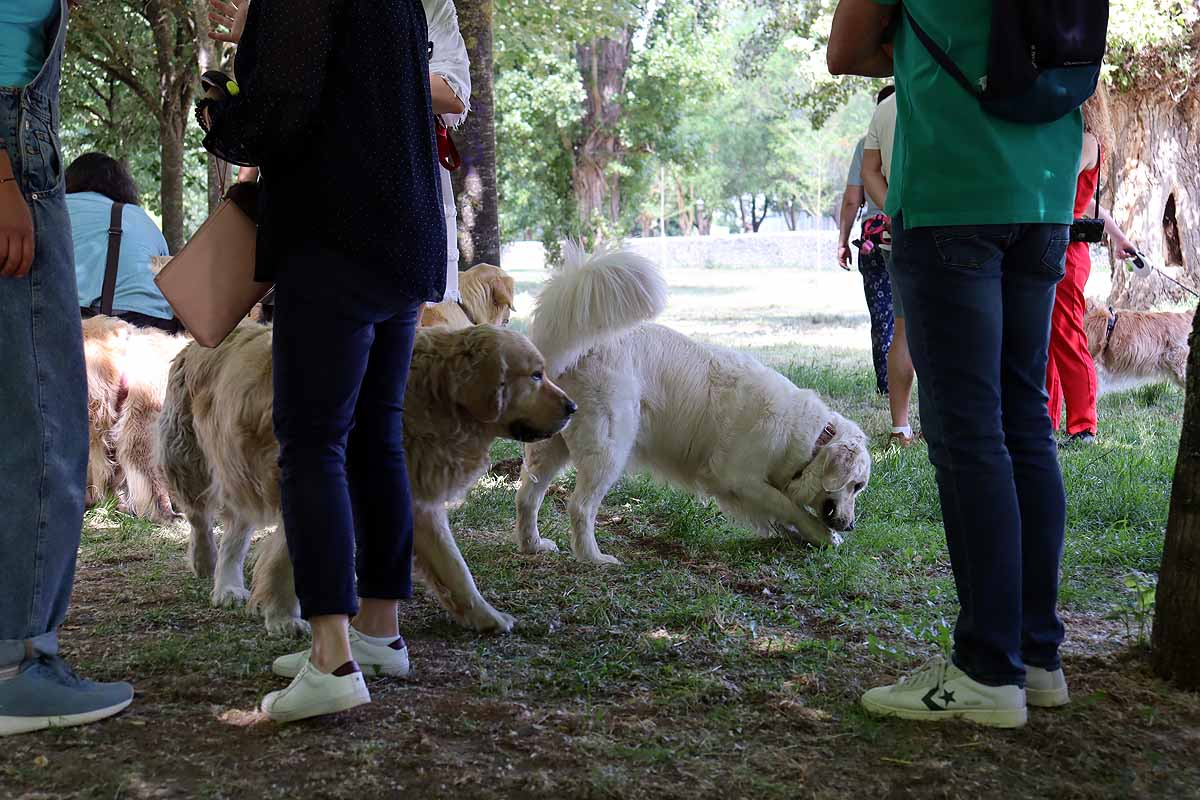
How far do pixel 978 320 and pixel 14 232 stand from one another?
220 cm

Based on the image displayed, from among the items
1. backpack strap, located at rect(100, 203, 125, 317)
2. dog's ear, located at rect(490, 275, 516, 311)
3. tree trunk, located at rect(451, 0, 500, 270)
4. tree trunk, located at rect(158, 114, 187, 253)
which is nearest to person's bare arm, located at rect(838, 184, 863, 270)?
tree trunk, located at rect(451, 0, 500, 270)

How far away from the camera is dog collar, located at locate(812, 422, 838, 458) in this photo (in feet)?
16.3

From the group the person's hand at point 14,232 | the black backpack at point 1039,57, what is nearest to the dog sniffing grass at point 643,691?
the person's hand at point 14,232

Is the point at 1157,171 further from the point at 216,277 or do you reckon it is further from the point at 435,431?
the point at 216,277

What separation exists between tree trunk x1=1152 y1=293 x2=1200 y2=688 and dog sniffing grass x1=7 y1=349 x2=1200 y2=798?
0.08m

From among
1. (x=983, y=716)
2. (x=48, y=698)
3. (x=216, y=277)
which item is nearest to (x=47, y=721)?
(x=48, y=698)

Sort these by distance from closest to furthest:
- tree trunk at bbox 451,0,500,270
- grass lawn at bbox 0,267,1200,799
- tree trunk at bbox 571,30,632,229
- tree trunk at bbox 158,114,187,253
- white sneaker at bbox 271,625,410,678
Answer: grass lawn at bbox 0,267,1200,799 < white sneaker at bbox 271,625,410,678 < tree trunk at bbox 451,0,500,270 < tree trunk at bbox 158,114,187,253 < tree trunk at bbox 571,30,632,229

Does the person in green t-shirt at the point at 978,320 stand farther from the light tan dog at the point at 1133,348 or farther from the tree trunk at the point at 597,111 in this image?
the tree trunk at the point at 597,111

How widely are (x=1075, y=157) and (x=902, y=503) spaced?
3.17 m

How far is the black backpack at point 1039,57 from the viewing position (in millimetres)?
2260

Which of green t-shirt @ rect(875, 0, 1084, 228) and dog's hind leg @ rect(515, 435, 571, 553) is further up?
green t-shirt @ rect(875, 0, 1084, 228)

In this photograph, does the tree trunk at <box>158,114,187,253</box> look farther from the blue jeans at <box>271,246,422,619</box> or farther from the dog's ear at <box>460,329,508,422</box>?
the blue jeans at <box>271,246,422,619</box>

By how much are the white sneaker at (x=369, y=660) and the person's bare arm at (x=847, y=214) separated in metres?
5.25

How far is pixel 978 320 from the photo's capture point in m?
2.39
